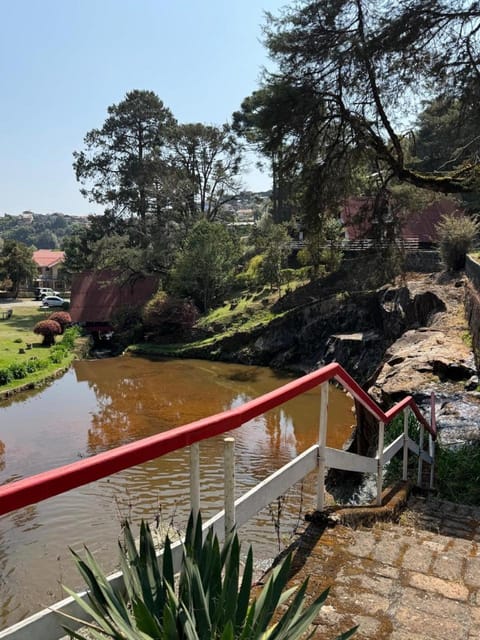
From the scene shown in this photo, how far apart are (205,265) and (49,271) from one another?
144ft

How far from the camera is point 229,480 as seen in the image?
87.6 inches

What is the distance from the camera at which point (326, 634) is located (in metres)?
2.24

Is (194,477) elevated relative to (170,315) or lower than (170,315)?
elevated

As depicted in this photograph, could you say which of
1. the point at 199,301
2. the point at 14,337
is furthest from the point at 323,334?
the point at 14,337

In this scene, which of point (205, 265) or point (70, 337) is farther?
point (205, 265)

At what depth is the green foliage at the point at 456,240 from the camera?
18.3 meters

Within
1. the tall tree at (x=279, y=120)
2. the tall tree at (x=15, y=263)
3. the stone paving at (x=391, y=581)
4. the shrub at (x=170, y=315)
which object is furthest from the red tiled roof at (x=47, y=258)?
the stone paving at (x=391, y=581)

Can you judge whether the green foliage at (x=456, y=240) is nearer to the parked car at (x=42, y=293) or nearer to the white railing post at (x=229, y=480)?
the white railing post at (x=229, y=480)

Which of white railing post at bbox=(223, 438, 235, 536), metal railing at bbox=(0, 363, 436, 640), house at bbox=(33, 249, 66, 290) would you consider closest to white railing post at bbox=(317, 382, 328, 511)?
metal railing at bbox=(0, 363, 436, 640)

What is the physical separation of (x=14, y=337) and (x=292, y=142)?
20.4 metres

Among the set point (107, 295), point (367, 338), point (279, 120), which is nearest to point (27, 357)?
point (107, 295)

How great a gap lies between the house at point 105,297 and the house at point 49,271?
80.6 ft

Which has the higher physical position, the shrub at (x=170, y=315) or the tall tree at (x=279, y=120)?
the tall tree at (x=279, y=120)

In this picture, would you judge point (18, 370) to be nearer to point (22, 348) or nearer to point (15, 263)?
point (22, 348)
